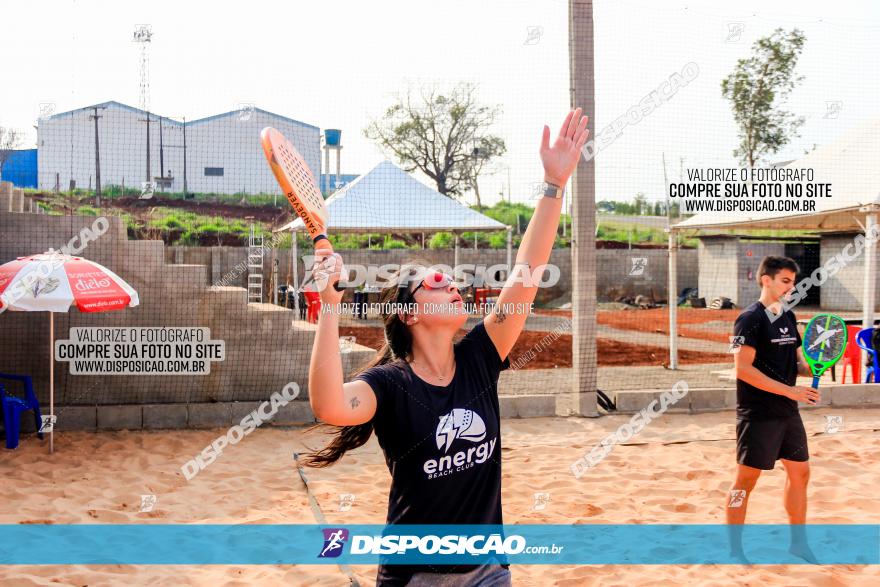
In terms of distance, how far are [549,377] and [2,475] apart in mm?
6972

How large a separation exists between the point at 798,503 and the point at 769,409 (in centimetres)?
58

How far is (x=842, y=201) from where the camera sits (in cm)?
959

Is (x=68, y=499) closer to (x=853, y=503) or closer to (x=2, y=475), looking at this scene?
(x=2, y=475)

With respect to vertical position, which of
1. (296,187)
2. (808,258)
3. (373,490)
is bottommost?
(373,490)

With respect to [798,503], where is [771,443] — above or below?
above

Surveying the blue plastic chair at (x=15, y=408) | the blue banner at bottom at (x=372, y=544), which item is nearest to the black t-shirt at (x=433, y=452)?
the blue banner at bottom at (x=372, y=544)

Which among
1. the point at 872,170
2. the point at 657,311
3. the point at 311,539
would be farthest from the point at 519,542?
the point at 657,311

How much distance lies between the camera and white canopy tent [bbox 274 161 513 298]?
49.2ft

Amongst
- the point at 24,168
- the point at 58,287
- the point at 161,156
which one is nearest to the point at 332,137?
the point at 161,156

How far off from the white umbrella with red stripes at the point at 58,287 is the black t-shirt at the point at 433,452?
5.04 m

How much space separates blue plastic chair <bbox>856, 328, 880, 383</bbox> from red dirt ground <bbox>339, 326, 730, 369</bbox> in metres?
2.99

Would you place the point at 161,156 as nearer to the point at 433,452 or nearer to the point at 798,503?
the point at 798,503

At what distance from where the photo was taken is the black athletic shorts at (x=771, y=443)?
158 inches

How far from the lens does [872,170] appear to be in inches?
378
